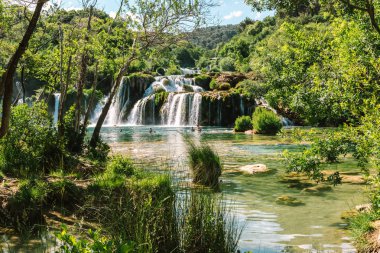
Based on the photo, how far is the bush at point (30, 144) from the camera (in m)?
9.60

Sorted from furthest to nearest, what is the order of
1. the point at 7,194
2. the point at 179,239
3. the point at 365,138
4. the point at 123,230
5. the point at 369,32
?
1. the point at 369,32
2. the point at 7,194
3. the point at 365,138
4. the point at 179,239
5. the point at 123,230

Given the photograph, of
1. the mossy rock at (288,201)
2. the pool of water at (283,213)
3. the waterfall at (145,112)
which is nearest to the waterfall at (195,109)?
the waterfall at (145,112)

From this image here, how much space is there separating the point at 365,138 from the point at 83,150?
9.12 meters

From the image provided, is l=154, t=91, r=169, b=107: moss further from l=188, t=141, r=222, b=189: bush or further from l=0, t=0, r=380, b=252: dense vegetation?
l=188, t=141, r=222, b=189: bush

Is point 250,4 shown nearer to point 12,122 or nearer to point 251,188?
point 251,188

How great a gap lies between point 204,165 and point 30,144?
14.5 ft

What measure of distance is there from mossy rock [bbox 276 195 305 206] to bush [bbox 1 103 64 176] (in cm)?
539

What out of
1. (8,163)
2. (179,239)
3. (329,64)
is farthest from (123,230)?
(8,163)

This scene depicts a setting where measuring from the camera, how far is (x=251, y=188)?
37.2ft

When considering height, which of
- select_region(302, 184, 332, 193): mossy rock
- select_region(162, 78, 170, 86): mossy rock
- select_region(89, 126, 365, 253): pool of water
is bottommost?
select_region(89, 126, 365, 253): pool of water

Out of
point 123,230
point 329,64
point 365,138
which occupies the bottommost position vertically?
Result: point 123,230

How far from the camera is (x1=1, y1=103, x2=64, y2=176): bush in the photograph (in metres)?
9.60

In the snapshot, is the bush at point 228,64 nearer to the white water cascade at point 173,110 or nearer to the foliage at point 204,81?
the foliage at point 204,81

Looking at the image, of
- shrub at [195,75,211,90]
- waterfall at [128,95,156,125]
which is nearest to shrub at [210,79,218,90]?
shrub at [195,75,211,90]
